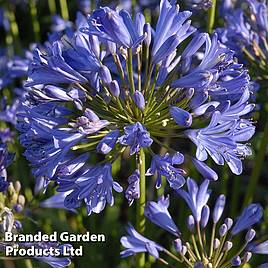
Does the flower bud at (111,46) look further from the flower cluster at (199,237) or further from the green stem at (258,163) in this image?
the green stem at (258,163)

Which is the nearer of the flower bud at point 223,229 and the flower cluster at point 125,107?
the flower cluster at point 125,107

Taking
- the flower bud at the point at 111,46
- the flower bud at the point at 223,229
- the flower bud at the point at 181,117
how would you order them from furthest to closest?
the flower bud at the point at 223,229
the flower bud at the point at 111,46
the flower bud at the point at 181,117

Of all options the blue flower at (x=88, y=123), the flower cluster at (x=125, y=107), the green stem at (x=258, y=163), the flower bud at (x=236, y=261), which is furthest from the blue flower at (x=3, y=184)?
the green stem at (x=258, y=163)

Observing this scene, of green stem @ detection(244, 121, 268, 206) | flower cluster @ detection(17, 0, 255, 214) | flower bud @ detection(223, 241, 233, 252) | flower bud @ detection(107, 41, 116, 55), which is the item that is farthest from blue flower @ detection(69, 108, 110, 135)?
green stem @ detection(244, 121, 268, 206)

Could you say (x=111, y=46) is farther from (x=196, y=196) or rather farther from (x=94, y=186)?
(x=196, y=196)

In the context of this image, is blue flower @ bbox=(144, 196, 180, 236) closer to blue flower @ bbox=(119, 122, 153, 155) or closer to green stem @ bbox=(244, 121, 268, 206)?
blue flower @ bbox=(119, 122, 153, 155)

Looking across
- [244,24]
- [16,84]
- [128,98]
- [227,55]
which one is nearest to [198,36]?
[227,55]

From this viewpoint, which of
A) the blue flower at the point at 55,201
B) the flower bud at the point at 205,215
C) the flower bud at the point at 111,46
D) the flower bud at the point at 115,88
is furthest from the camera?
the blue flower at the point at 55,201

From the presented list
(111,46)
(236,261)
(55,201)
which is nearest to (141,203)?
(236,261)

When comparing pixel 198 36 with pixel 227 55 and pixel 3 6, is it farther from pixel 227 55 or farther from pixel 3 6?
pixel 3 6
